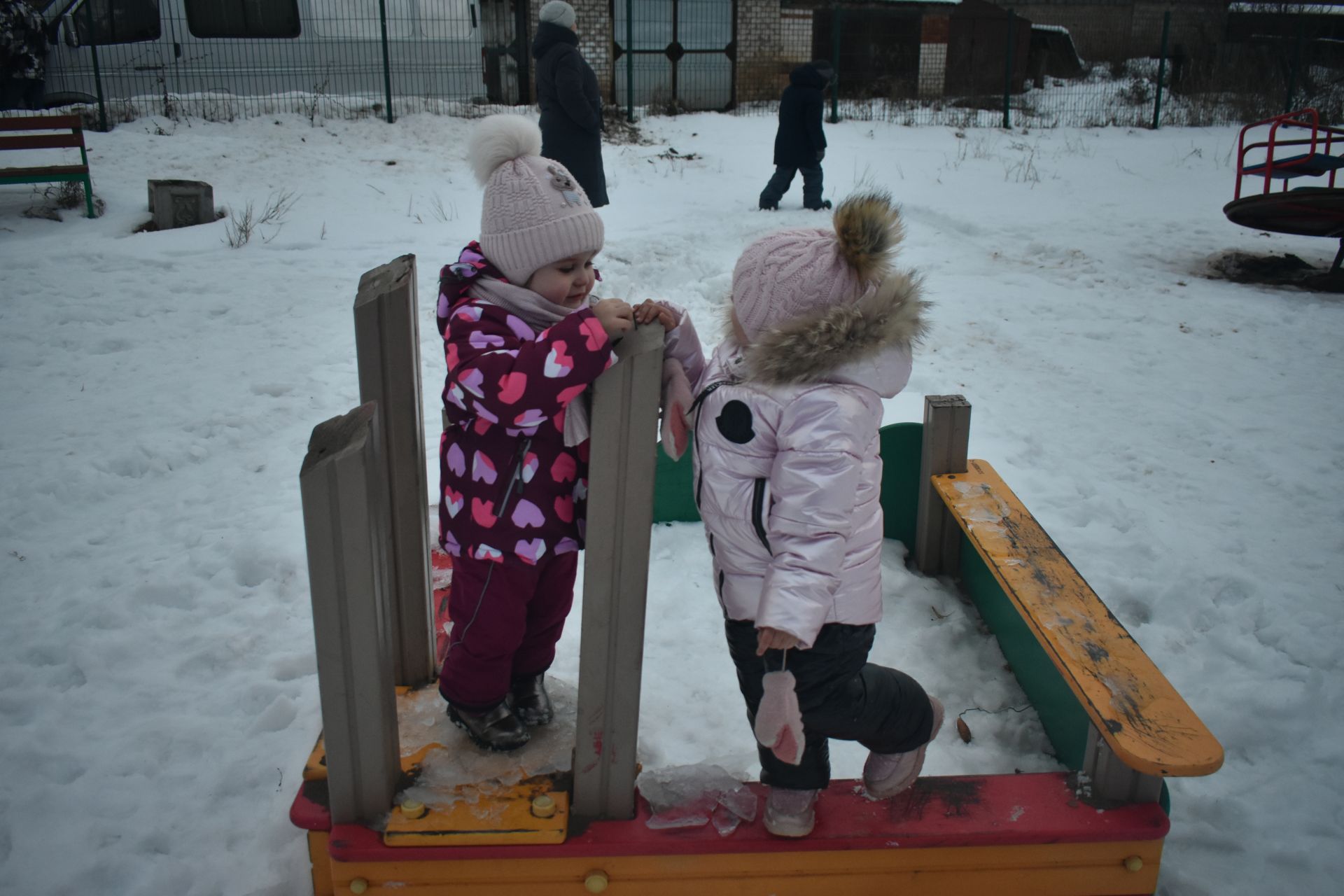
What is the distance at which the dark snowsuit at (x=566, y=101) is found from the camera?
258 inches

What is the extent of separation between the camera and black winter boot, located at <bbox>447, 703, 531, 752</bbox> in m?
2.01

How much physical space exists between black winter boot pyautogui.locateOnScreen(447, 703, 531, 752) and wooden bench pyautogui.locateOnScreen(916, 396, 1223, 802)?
1.18m

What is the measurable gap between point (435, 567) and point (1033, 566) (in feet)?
5.54

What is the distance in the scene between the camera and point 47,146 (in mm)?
7707

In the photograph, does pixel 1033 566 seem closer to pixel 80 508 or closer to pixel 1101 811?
pixel 1101 811

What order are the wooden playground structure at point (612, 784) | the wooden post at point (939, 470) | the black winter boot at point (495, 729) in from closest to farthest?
the wooden playground structure at point (612, 784), the black winter boot at point (495, 729), the wooden post at point (939, 470)

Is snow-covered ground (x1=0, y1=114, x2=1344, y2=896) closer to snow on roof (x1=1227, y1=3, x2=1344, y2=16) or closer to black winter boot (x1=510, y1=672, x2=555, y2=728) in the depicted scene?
black winter boot (x1=510, y1=672, x2=555, y2=728)

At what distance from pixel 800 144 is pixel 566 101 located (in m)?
2.84

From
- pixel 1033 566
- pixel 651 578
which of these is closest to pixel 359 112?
pixel 651 578

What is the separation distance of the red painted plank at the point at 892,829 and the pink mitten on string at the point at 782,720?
0.89 ft

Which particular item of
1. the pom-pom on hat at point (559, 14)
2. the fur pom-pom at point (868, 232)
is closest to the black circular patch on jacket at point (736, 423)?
the fur pom-pom at point (868, 232)

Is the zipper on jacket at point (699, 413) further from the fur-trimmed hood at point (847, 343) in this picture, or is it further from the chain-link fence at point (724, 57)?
the chain-link fence at point (724, 57)

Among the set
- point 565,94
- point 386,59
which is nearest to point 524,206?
point 565,94

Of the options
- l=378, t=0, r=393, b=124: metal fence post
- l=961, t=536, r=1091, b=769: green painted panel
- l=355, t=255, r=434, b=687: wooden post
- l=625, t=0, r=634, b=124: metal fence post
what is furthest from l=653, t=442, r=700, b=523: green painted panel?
l=625, t=0, r=634, b=124: metal fence post
